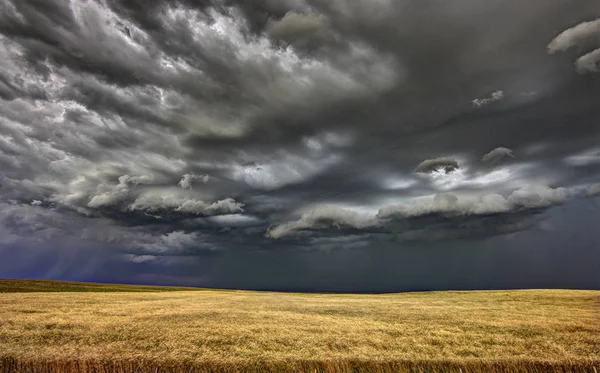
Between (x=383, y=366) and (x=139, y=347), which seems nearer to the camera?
(x=383, y=366)

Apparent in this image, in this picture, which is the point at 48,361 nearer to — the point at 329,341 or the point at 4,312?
the point at 329,341

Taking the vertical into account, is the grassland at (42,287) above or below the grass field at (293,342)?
above

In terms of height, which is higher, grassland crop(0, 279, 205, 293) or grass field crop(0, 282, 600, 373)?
grassland crop(0, 279, 205, 293)

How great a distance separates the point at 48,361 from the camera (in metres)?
17.9

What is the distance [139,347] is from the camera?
23.0 m

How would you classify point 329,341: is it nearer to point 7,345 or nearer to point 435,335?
point 435,335

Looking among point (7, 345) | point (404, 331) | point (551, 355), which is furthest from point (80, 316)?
point (551, 355)

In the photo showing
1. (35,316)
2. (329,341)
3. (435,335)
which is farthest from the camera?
(35,316)

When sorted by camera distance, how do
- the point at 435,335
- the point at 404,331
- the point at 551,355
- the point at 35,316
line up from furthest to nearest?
1. the point at 35,316
2. the point at 404,331
3. the point at 435,335
4. the point at 551,355

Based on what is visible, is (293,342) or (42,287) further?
(42,287)

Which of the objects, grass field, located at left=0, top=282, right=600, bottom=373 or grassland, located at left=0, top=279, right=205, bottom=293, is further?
grassland, located at left=0, top=279, right=205, bottom=293

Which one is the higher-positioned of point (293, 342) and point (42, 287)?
point (42, 287)

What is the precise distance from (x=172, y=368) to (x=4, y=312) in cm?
3210

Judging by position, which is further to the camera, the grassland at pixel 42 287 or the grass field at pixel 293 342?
the grassland at pixel 42 287
